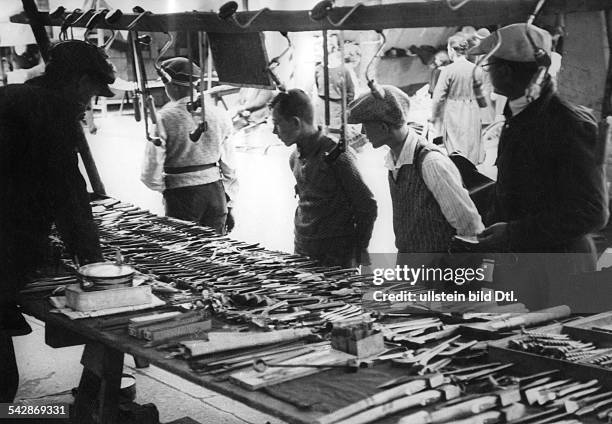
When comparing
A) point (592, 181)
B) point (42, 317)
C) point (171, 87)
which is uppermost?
point (171, 87)

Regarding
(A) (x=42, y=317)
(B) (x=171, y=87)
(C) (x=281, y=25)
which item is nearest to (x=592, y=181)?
(C) (x=281, y=25)

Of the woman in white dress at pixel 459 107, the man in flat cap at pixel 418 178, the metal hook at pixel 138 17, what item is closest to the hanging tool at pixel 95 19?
the metal hook at pixel 138 17

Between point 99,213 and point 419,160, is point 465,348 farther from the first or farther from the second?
point 99,213

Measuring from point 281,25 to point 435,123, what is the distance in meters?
3.34

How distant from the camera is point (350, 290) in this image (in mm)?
3555

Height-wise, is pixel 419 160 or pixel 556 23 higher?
pixel 556 23

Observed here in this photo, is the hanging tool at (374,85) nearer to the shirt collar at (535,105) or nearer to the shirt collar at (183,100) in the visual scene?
the shirt collar at (535,105)

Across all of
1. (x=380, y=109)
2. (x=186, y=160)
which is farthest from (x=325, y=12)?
(x=186, y=160)

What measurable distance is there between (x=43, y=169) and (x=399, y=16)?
187cm

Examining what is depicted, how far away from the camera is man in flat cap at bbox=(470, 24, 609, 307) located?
343cm

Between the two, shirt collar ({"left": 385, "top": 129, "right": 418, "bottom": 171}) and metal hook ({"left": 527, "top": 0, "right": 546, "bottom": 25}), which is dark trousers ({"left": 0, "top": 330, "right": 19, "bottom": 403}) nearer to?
shirt collar ({"left": 385, "top": 129, "right": 418, "bottom": 171})

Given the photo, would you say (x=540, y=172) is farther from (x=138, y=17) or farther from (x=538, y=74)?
(x=138, y=17)

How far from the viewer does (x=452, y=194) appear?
3.90m

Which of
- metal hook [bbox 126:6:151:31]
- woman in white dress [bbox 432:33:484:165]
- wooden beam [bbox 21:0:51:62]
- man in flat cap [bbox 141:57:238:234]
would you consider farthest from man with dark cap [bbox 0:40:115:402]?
woman in white dress [bbox 432:33:484:165]
